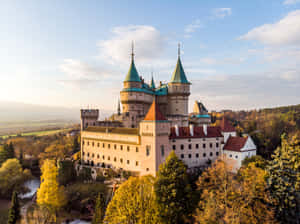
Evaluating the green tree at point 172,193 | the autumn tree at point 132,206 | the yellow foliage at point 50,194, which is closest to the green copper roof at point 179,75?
the green tree at point 172,193

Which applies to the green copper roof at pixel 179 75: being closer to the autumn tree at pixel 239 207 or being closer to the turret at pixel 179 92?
the turret at pixel 179 92

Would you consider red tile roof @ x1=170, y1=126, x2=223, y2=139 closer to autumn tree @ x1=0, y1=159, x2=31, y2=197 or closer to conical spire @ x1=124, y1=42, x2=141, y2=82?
conical spire @ x1=124, y1=42, x2=141, y2=82

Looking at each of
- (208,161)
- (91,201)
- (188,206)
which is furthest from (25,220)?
(208,161)

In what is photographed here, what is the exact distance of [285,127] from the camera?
64.1 metres

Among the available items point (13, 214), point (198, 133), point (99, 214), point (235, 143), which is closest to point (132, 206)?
point (99, 214)

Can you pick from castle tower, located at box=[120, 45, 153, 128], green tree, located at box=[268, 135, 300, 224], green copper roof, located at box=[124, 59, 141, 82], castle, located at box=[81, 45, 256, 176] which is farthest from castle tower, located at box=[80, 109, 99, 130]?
green tree, located at box=[268, 135, 300, 224]

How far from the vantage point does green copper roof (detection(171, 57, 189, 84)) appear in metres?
47.2

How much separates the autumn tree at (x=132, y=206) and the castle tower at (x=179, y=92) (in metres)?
27.5

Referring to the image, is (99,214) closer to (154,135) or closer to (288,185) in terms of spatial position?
(154,135)

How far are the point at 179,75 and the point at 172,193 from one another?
3217 centimetres

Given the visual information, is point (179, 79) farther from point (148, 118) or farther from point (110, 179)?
point (110, 179)

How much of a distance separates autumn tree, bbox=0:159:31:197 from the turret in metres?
36.8

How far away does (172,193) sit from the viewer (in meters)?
21.6

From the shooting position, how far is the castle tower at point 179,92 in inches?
1855
